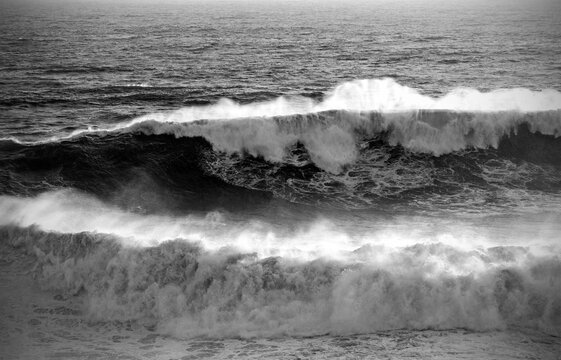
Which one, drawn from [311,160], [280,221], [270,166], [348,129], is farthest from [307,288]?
[348,129]

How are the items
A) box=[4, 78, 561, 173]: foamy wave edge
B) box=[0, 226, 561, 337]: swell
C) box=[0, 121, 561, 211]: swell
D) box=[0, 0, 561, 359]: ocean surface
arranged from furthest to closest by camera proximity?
box=[4, 78, 561, 173]: foamy wave edge, box=[0, 121, 561, 211]: swell, box=[0, 226, 561, 337]: swell, box=[0, 0, 561, 359]: ocean surface

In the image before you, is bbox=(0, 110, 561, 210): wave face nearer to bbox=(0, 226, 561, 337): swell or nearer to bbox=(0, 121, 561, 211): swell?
bbox=(0, 121, 561, 211): swell

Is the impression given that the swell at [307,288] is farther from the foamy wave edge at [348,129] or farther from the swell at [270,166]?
the foamy wave edge at [348,129]

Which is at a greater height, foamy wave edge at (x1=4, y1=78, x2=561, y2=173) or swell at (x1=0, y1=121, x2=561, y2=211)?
foamy wave edge at (x1=4, y1=78, x2=561, y2=173)

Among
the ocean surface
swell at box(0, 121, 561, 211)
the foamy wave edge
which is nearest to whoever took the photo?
the ocean surface

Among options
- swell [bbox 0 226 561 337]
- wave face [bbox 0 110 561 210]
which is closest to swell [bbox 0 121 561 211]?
wave face [bbox 0 110 561 210]

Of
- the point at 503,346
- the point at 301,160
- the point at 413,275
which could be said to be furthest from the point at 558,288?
the point at 301,160

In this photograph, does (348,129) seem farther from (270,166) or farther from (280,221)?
(280,221)

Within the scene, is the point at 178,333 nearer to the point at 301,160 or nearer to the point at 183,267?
the point at 183,267
